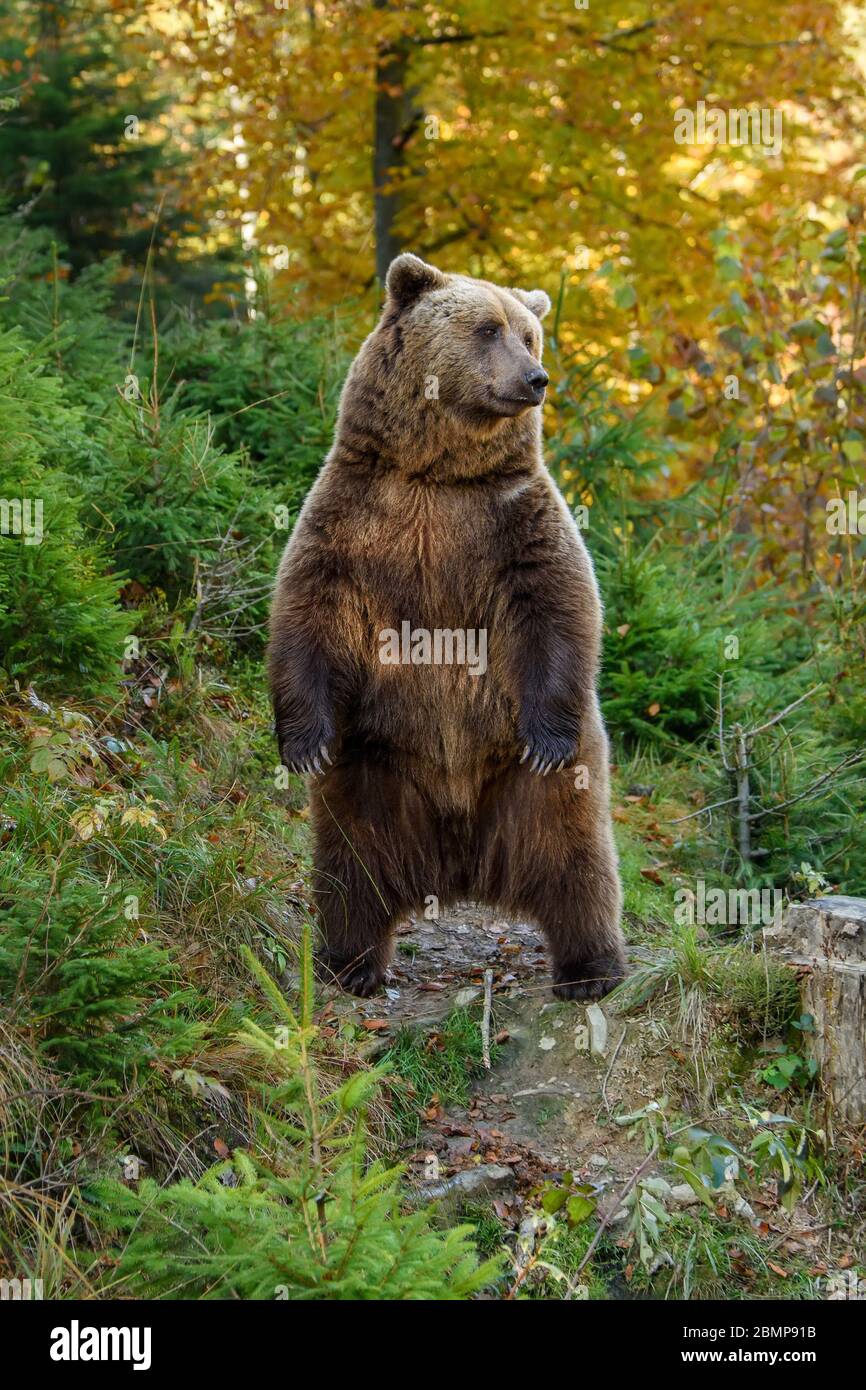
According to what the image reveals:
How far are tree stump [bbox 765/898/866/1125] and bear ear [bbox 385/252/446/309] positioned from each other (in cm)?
270

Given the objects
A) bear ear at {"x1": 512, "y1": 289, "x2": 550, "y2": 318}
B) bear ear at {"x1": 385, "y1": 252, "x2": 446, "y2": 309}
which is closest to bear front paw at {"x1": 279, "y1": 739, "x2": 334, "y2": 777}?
bear ear at {"x1": 385, "y1": 252, "x2": 446, "y2": 309}

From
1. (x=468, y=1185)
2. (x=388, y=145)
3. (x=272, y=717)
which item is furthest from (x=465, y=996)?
(x=388, y=145)

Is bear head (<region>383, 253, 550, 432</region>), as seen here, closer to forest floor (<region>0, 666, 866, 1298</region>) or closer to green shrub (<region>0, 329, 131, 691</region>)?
green shrub (<region>0, 329, 131, 691</region>)

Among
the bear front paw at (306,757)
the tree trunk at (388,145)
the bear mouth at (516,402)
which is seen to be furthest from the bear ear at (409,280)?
the tree trunk at (388,145)

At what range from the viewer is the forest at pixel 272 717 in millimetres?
4352

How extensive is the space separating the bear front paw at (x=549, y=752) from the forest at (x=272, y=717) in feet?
2.59

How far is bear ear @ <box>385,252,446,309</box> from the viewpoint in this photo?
18.6ft

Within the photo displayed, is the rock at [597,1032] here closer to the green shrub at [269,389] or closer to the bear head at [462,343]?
the bear head at [462,343]

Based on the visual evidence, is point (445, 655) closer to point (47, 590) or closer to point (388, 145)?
point (47, 590)

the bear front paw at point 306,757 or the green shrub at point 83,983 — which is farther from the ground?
the bear front paw at point 306,757

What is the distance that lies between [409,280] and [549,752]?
73.4 inches

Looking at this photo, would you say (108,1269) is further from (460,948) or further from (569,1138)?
(460,948)

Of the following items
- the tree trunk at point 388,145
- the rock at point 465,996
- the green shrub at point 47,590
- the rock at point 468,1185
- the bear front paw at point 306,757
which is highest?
the tree trunk at point 388,145

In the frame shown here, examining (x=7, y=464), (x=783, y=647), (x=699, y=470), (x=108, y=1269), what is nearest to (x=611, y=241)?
(x=699, y=470)
